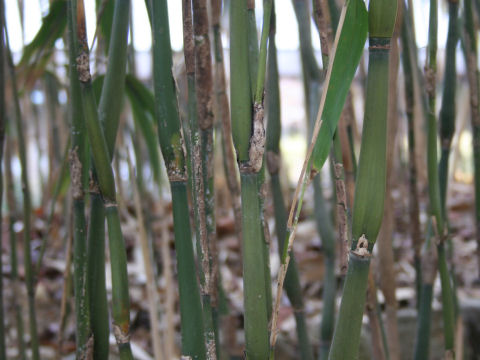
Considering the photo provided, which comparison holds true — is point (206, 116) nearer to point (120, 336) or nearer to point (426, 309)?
point (120, 336)

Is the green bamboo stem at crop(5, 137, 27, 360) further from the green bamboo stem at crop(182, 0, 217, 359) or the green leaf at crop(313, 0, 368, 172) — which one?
the green leaf at crop(313, 0, 368, 172)

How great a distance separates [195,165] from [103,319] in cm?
17

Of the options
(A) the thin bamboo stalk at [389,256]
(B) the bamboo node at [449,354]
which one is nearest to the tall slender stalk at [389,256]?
(A) the thin bamboo stalk at [389,256]

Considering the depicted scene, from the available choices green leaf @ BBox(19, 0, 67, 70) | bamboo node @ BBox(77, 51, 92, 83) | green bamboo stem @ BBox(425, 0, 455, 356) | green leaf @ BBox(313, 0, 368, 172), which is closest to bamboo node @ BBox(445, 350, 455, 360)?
green bamboo stem @ BBox(425, 0, 455, 356)

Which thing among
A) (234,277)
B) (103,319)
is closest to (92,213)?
(103,319)

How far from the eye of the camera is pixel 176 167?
0.38 metres

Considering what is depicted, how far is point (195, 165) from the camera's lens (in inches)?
14.4

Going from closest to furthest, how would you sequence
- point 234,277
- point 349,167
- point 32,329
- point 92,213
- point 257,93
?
point 257,93 → point 92,213 → point 349,167 → point 32,329 → point 234,277

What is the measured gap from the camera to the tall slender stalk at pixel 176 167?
373mm

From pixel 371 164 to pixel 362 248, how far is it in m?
0.05

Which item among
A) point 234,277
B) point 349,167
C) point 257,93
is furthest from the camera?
point 234,277

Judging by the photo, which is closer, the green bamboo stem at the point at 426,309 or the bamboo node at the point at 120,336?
the bamboo node at the point at 120,336

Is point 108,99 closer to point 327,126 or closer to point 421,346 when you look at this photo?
point 327,126

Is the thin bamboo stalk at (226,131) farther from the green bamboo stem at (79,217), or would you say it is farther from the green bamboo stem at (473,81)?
the green bamboo stem at (473,81)
